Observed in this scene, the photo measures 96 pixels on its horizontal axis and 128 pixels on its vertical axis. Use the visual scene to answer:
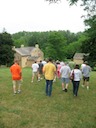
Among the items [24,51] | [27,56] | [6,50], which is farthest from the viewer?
[24,51]

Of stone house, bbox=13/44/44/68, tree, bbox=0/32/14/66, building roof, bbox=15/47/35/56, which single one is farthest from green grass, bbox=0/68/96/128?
building roof, bbox=15/47/35/56

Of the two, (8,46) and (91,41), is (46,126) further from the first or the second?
(8,46)

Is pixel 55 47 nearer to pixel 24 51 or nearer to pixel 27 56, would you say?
pixel 27 56

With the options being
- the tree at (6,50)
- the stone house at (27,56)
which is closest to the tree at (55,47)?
the stone house at (27,56)

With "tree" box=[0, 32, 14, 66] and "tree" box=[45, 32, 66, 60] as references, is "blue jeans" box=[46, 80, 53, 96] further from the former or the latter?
"tree" box=[45, 32, 66, 60]

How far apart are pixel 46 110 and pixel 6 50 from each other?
5896cm

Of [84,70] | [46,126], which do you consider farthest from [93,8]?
[46,126]

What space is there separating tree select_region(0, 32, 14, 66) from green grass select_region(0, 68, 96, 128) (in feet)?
176

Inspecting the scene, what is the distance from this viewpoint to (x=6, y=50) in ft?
230

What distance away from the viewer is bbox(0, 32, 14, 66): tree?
70312 millimetres

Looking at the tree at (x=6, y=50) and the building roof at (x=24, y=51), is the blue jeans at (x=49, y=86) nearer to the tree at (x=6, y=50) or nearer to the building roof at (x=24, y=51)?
the tree at (x=6, y=50)

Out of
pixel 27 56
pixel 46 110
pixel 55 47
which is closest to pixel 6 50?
pixel 27 56

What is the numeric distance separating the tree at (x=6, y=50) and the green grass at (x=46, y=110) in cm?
5356

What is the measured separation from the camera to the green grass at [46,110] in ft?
33.6
